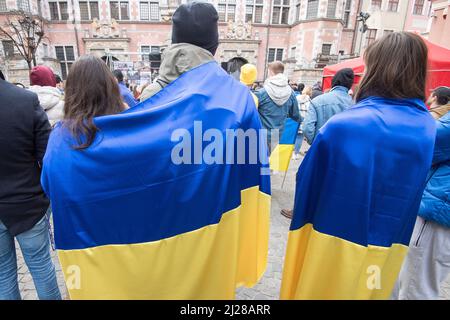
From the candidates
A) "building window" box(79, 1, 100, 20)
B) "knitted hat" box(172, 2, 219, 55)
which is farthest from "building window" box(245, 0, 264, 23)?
"knitted hat" box(172, 2, 219, 55)

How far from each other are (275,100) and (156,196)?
123 inches

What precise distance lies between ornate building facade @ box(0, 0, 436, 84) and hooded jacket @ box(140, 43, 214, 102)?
20.8 m

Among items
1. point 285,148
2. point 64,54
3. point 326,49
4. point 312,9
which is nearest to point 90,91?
point 285,148

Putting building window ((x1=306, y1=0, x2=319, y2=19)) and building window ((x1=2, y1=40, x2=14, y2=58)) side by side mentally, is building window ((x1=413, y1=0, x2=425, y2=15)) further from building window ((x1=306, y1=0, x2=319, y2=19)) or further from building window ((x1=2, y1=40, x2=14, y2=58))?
building window ((x1=2, y1=40, x2=14, y2=58))

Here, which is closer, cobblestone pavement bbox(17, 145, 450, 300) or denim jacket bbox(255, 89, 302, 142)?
cobblestone pavement bbox(17, 145, 450, 300)

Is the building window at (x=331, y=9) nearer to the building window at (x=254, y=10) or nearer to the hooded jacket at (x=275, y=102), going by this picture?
the building window at (x=254, y=10)

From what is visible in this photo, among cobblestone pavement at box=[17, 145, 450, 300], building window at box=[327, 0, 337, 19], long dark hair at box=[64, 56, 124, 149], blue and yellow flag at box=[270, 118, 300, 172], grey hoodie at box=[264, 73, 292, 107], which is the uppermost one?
building window at box=[327, 0, 337, 19]

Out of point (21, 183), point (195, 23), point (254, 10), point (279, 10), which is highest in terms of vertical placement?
point (279, 10)

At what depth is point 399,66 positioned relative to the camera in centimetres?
129

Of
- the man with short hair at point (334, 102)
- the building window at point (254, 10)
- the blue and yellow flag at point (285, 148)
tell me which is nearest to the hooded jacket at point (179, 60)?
A: the man with short hair at point (334, 102)

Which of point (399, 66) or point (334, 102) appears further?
point (334, 102)

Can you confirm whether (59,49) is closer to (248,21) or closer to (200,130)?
(248,21)

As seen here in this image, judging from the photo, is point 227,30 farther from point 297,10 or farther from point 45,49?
point 45,49

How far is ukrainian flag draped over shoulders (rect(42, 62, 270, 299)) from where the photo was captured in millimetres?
1185
